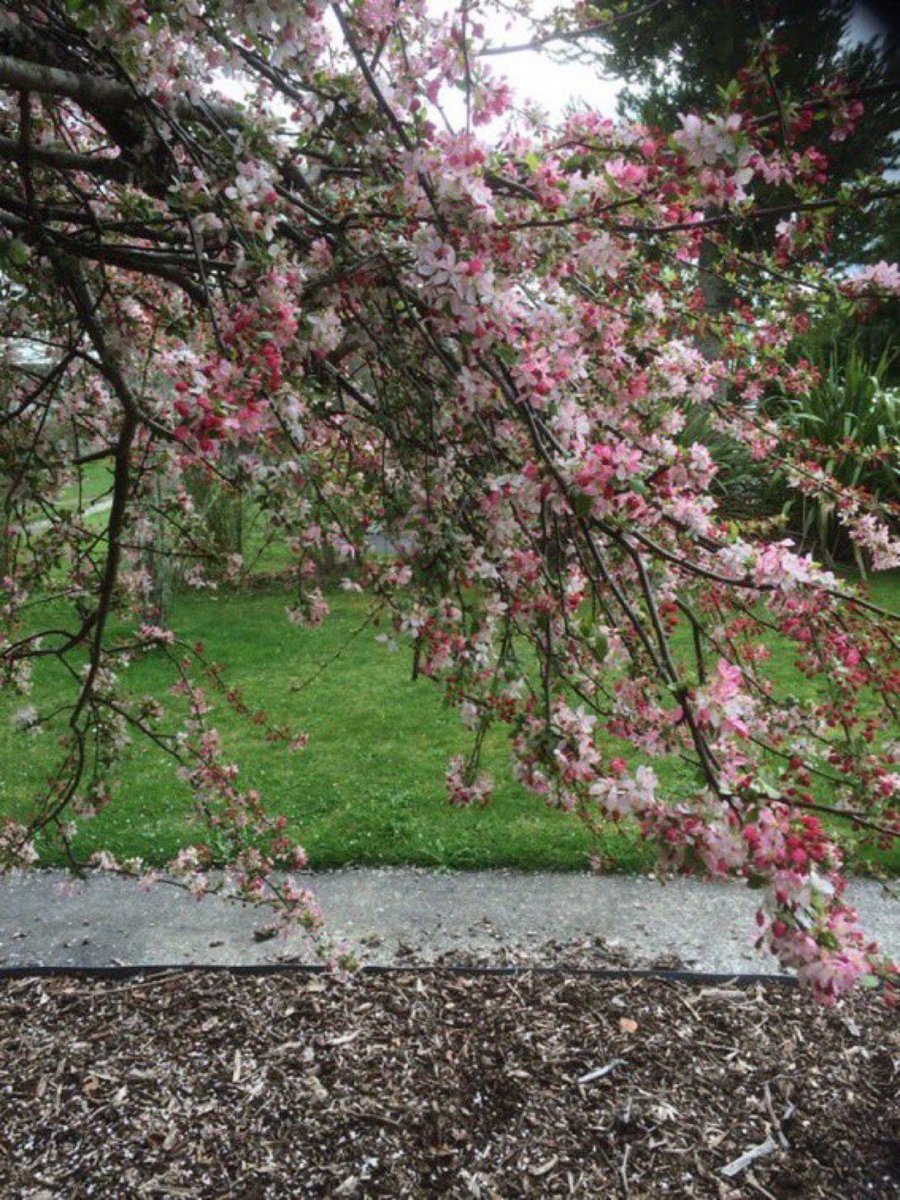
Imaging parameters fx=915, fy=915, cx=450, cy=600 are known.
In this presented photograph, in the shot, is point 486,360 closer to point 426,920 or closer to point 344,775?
point 426,920

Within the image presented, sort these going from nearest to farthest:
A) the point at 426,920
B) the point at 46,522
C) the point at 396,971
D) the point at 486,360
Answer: the point at 486,360, the point at 396,971, the point at 426,920, the point at 46,522

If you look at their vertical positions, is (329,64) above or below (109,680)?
above

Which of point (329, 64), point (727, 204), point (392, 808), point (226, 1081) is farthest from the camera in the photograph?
point (392, 808)

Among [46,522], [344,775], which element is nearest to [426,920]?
[344,775]

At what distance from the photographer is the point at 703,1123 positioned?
238 cm

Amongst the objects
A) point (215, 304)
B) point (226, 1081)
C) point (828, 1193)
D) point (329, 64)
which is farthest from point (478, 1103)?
point (329, 64)

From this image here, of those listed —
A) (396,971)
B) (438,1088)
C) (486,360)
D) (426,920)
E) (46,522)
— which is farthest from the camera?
(46,522)

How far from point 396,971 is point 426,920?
380 millimetres

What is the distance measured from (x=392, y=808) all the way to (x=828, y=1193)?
245 centimetres

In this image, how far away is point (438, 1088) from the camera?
2.52 m

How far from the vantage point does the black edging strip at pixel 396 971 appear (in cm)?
295

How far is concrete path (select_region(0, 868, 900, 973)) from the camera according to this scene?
316cm

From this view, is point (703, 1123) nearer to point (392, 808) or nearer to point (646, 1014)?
point (646, 1014)

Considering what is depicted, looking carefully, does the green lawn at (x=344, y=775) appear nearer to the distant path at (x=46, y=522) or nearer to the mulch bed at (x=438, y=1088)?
the mulch bed at (x=438, y=1088)
